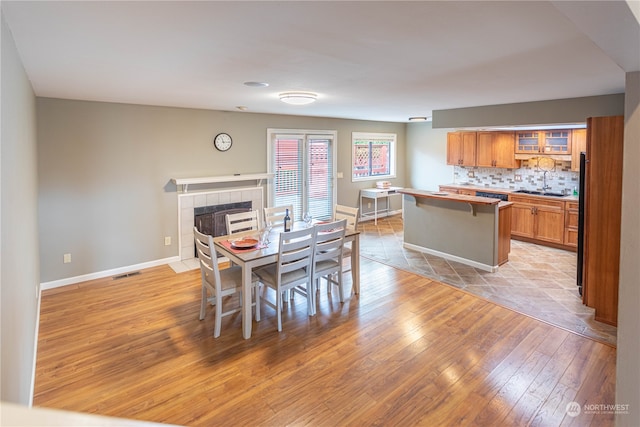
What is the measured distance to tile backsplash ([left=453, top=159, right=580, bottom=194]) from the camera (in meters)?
6.53

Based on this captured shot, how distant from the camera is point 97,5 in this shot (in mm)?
1602

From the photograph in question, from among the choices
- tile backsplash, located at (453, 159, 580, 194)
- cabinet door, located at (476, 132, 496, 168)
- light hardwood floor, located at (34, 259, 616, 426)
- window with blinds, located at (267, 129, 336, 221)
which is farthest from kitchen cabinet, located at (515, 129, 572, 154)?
light hardwood floor, located at (34, 259, 616, 426)

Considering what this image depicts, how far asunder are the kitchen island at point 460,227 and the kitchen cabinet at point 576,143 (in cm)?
185

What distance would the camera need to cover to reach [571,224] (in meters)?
5.96

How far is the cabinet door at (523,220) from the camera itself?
6.49 m

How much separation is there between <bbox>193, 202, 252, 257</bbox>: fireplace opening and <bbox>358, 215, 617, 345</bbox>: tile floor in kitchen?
233cm

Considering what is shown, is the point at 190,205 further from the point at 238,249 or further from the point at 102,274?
the point at 238,249

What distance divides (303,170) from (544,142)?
14.4 feet

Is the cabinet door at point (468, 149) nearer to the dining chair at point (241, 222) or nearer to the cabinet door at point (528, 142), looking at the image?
the cabinet door at point (528, 142)

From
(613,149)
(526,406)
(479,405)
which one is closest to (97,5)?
(479,405)

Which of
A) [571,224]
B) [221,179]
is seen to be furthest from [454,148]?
[221,179]

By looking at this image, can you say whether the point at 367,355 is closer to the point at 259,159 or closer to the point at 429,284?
the point at 429,284

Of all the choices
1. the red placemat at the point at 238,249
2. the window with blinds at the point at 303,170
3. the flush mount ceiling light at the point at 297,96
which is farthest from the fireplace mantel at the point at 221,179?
the flush mount ceiling light at the point at 297,96

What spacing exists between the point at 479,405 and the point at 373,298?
184 cm
